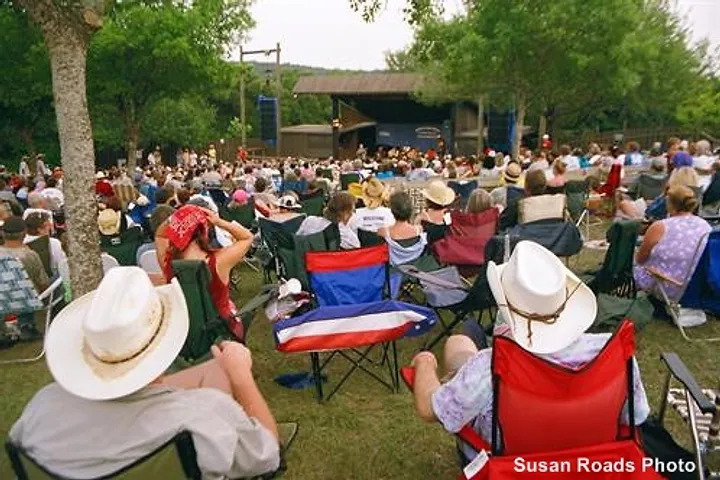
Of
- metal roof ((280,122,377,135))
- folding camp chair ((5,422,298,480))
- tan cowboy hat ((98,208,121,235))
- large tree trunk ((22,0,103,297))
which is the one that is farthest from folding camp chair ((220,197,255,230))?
metal roof ((280,122,377,135))

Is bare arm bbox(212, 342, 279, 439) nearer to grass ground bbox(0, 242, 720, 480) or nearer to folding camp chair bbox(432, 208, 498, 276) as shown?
grass ground bbox(0, 242, 720, 480)

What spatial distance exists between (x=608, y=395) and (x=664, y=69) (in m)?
24.8

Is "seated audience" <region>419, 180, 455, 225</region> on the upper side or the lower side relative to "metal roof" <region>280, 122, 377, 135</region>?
lower

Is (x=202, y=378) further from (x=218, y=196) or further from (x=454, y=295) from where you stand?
(x=218, y=196)

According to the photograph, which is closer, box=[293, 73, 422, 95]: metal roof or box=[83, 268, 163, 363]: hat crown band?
box=[83, 268, 163, 363]: hat crown band

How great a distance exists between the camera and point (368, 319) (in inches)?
140

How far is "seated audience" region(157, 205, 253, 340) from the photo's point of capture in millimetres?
3645

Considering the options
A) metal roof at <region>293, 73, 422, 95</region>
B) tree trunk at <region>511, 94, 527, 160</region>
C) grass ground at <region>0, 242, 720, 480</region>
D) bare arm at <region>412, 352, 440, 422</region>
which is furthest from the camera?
metal roof at <region>293, 73, 422, 95</region>

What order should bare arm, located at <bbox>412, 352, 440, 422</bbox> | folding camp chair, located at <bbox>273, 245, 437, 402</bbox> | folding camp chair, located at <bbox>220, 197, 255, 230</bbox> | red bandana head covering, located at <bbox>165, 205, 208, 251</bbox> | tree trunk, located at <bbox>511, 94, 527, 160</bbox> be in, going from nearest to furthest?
bare arm, located at <bbox>412, 352, 440, 422</bbox>
folding camp chair, located at <bbox>273, 245, 437, 402</bbox>
red bandana head covering, located at <bbox>165, 205, 208, 251</bbox>
folding camp chair, located at <bbox>220, 197, 255, 230</bbox>
tree trunk, located at <bbox>511, 94, 527, 160</bbox>

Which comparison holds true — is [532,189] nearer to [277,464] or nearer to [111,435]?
[277,464]

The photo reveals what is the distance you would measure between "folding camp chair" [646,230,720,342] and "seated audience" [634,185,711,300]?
0.01 meters

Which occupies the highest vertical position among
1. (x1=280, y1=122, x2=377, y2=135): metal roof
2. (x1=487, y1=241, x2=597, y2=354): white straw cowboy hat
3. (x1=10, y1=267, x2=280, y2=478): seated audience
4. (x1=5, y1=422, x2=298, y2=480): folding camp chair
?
(x1=280, y1=122, x2=377, y2=135): metal roof

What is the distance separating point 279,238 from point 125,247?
129cm

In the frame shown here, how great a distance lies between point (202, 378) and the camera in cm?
240
